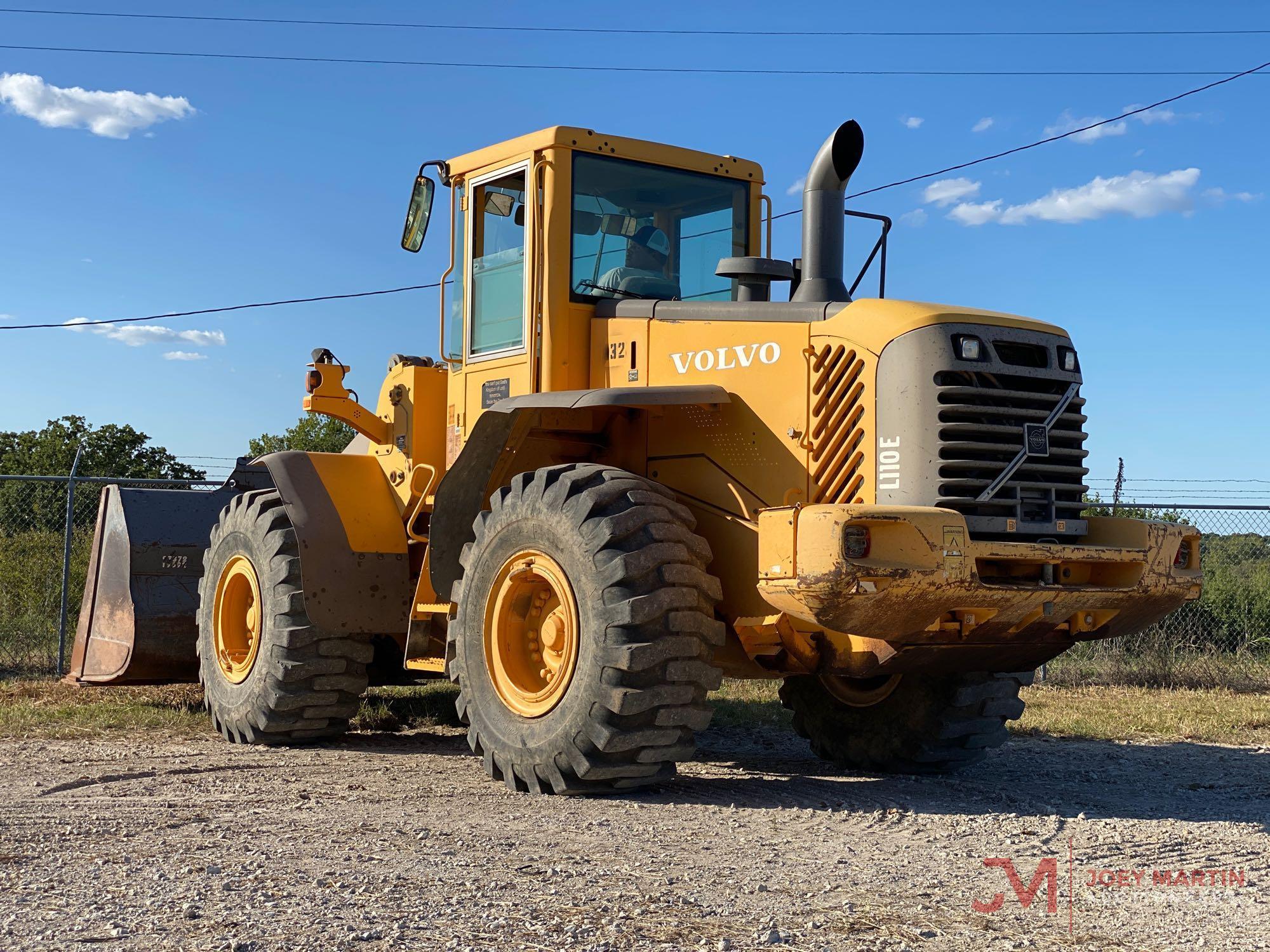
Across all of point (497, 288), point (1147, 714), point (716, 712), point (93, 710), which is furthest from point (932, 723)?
point (93, 710)

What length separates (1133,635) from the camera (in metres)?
13.2

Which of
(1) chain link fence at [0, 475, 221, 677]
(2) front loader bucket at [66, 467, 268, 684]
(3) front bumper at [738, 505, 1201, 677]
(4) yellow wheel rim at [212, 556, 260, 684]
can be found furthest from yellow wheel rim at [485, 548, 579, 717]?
(1) chain link fence at [0, 475, 221, 677]

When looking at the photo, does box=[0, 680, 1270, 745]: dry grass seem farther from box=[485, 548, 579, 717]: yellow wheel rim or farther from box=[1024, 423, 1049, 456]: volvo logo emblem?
box=[1024, 423, 1049, 456]: volvo logo emblem

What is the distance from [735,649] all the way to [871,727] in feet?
4.93

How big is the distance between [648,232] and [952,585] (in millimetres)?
3039

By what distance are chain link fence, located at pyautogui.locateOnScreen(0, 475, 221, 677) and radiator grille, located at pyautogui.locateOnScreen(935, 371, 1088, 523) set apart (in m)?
8.48

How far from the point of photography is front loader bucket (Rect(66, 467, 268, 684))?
32.6 ft

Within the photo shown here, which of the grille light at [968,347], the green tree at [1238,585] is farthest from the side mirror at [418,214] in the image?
the green tree at [1238,585]

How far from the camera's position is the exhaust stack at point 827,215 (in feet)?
23.0

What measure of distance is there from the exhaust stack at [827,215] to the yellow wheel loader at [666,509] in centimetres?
2

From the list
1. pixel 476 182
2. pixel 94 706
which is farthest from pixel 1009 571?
pixel 94 706

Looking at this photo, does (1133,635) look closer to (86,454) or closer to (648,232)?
(648,232)

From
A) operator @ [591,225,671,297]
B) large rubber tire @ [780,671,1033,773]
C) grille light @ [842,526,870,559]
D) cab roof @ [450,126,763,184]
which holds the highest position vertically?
cab roof @ [450,126,763,184]

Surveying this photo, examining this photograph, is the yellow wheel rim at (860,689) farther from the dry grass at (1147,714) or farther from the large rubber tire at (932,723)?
the dry grass at (1147,714)
